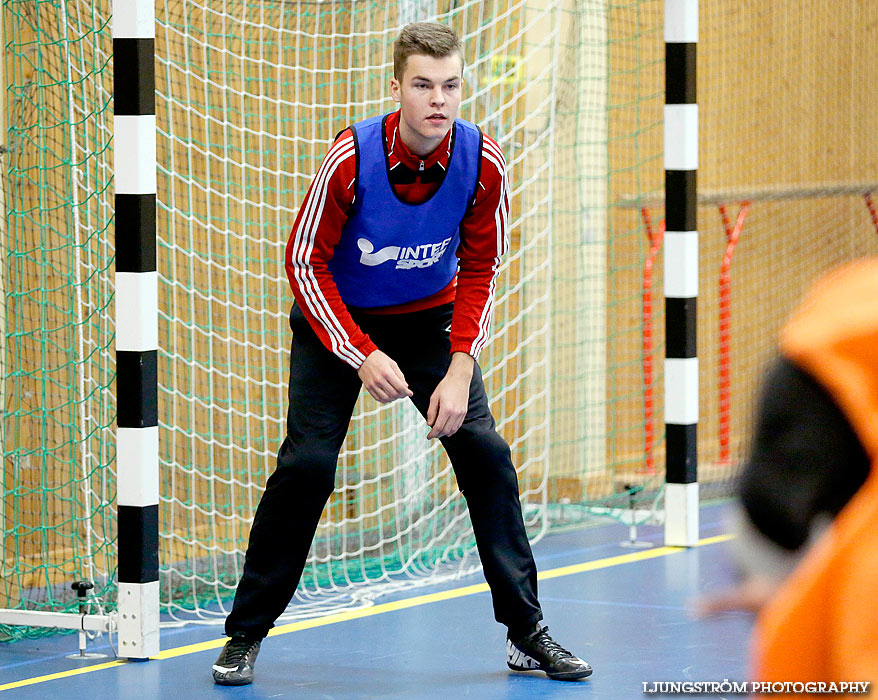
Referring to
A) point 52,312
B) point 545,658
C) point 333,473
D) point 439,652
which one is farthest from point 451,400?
point 52,312

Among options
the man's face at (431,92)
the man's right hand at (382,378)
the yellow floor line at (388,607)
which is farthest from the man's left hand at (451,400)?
the yellow floor line at (388,607)

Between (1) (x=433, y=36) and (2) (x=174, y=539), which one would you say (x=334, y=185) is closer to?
(1) (x=433, y=36)

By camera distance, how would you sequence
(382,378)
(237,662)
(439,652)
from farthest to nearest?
(439,652)
(237,662)
(382,378)

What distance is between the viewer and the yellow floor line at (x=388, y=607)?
11.3ft

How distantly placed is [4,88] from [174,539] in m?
1.48

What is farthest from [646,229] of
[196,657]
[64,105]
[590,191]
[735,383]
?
[196,657]

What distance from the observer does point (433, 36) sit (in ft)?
10.2

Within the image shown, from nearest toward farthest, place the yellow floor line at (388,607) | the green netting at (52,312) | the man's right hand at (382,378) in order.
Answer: the man's right hand at (382,378) → the yellow floor line at (388,607) → the green netting at (52,312)

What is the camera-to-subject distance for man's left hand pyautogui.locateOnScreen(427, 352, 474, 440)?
3.17 m

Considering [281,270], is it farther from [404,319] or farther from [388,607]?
[404,319]

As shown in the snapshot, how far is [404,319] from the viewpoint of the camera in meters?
3.29

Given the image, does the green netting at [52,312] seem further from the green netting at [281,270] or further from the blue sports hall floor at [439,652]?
the blue sports hall floor at [439,652]

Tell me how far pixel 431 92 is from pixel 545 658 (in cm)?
134

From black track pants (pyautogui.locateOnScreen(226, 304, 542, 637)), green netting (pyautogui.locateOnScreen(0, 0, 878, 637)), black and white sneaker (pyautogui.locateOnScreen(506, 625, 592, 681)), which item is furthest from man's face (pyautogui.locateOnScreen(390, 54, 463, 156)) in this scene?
black and white sneaker (pyautogui.locateOnScreen(506, 625, 592, 681))
